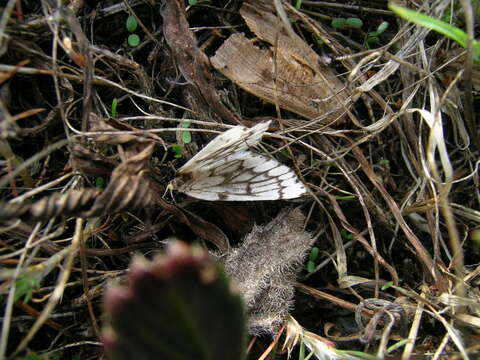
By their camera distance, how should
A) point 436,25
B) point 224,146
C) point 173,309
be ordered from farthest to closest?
point 224,146
point 436,25
point 173,309

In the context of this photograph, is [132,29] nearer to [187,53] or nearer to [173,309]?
[187,53]

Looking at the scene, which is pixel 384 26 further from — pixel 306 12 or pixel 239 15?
pixel 239 15

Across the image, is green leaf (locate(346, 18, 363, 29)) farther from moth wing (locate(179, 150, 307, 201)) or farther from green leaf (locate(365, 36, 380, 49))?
moth wing (locate(179, 150, 307, 201))

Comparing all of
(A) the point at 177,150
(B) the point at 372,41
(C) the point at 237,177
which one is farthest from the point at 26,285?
(B) the point at 372,41

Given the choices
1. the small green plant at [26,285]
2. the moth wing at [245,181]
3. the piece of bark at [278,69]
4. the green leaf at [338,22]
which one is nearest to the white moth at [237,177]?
the moth wing at [245,181]

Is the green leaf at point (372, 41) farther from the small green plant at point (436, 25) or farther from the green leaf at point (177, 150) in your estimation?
the green leaf at point (177, 150)

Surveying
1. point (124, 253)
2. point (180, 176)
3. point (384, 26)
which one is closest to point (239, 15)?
point (384, 26)
